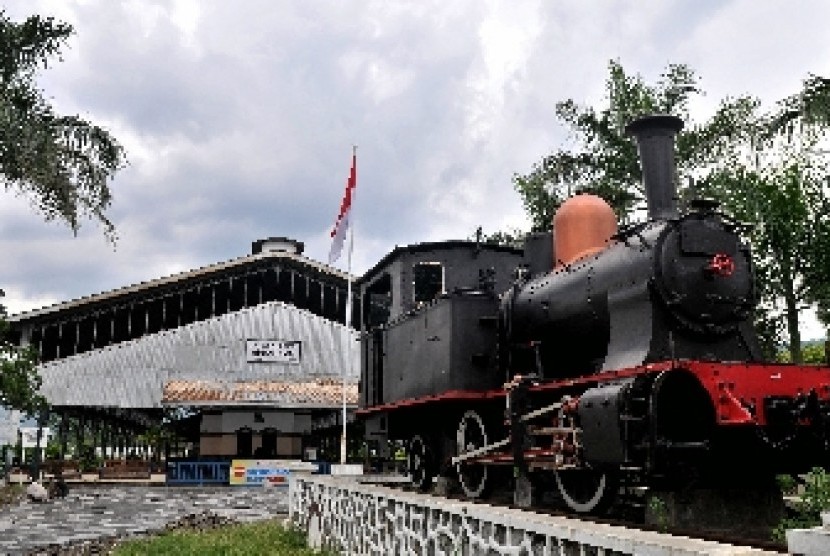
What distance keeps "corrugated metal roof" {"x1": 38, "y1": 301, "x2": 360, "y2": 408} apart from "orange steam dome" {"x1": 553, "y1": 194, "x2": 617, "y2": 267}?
60.1 ft

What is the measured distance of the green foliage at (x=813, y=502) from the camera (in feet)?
19.0

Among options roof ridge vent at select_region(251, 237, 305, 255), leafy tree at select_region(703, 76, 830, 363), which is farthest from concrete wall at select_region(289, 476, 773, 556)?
roof ridge vent at select_region(251, 237, 305, 255)

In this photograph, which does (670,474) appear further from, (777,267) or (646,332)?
(777,267)

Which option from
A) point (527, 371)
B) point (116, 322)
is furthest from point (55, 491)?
point (527, 371)

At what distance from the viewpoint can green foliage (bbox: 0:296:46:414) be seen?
21.1 meters

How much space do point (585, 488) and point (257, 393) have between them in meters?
20.5

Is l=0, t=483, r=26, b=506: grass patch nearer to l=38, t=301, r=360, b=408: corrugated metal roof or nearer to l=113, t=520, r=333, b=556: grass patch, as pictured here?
l=38, t=301, r=360, b=408: corrugated metal roof

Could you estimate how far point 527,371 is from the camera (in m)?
8.66

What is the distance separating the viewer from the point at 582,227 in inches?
343

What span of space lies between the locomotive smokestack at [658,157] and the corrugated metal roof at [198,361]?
19.4 m

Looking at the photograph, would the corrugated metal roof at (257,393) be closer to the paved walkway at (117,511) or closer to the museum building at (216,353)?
the museum building at (216,353)

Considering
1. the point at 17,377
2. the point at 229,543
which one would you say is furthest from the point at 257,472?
the point at 229,543

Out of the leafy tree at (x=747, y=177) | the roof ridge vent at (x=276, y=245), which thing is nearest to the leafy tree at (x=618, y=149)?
the leafy tree at (x=747, y=177)

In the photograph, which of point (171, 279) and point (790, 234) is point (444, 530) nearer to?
point (790, 234)
